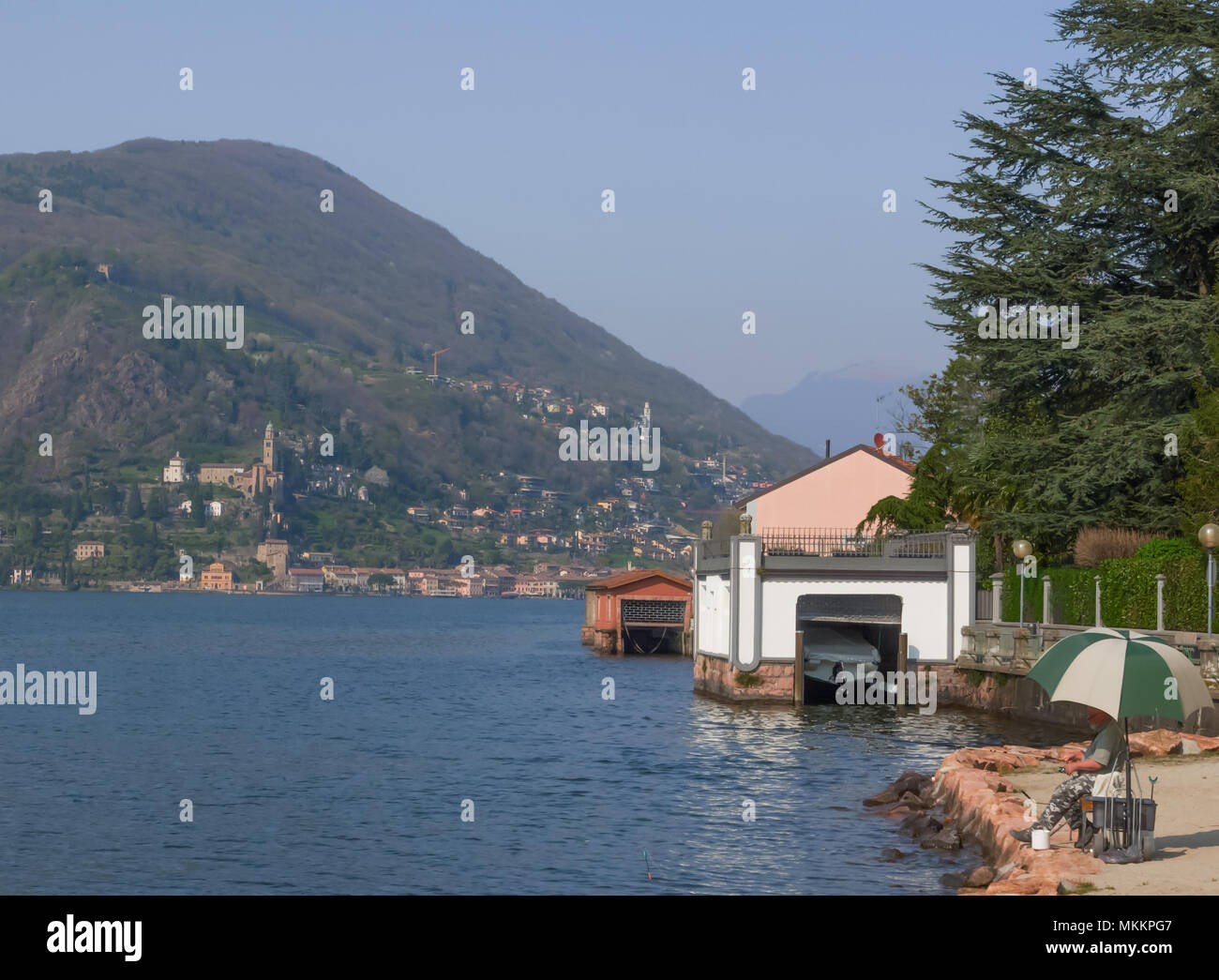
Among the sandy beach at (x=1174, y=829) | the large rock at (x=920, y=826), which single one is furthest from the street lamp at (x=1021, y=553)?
the large rock at (x=920, y=826)

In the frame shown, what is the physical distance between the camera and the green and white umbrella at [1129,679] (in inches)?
630

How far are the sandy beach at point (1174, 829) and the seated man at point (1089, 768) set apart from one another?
1.27 feet

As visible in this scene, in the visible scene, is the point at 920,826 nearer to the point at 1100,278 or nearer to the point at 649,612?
the point at 1100,278

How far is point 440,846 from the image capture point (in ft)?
85.7

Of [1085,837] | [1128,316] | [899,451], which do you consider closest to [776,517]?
[899,451]

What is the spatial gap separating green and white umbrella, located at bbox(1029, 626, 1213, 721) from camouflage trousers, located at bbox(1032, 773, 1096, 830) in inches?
43.1

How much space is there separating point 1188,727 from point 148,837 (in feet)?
68.9

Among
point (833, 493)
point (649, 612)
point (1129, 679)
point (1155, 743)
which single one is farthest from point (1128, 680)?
point (649, 612)

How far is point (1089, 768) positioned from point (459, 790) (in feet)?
66.4

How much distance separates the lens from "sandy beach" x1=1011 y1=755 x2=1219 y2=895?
15.2 m

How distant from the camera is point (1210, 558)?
112 ft

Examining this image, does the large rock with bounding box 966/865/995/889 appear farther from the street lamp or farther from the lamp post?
the street lamp

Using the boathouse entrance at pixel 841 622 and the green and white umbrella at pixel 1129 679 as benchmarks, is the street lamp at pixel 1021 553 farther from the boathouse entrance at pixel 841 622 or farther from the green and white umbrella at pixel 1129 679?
the green and white umbrella at pixel 1129 679
